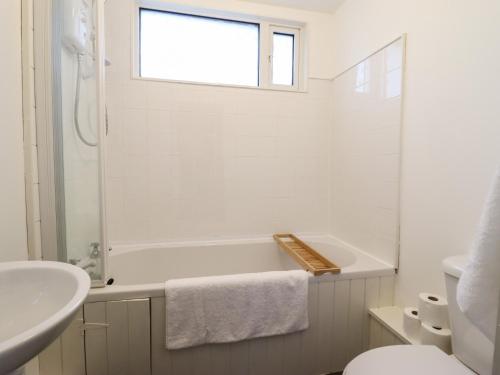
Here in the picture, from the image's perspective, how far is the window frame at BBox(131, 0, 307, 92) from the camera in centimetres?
208

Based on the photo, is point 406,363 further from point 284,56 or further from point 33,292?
point 284,56

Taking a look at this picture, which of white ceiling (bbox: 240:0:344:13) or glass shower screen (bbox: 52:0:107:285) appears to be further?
white ceiling (bbox: 240:0:344:13)

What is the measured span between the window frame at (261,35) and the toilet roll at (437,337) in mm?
1826

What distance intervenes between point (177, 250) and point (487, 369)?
1.79 m

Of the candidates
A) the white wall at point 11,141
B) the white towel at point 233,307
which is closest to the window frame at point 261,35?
the white wall at point 11,141

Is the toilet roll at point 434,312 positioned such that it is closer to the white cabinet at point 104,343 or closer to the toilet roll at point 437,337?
the toilet roll at point 437,337

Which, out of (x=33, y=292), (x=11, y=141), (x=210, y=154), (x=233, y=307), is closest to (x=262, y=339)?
(x=233, y=307)

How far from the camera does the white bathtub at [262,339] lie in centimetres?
135

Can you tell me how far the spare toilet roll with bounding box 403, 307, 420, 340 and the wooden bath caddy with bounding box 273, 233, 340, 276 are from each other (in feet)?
1.23

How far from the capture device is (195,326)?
1.37 m

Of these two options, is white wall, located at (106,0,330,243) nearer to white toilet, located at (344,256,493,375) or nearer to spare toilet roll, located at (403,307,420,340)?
spare toilet roll, located at (403,307,420,340)

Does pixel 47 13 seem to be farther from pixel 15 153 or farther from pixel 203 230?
pixel 203 230

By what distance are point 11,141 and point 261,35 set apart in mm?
1903

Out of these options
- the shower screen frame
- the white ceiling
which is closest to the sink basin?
the shower screen frame
